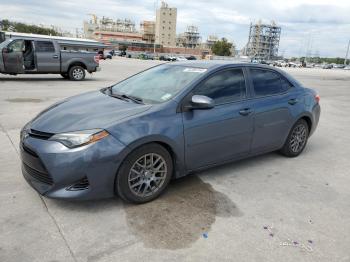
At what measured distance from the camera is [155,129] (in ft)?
11.7

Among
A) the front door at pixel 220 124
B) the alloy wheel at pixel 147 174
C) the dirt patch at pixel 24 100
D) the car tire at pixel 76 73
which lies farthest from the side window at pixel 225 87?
the car tire at pixel 76 73

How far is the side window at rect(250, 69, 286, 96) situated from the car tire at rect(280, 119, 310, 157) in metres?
0.69

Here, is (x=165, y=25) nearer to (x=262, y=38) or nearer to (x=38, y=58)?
(x=262, y=38)

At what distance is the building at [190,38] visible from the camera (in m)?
151

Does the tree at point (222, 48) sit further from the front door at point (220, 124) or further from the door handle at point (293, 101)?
the front door at point (220, 124)

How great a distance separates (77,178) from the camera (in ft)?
10.7

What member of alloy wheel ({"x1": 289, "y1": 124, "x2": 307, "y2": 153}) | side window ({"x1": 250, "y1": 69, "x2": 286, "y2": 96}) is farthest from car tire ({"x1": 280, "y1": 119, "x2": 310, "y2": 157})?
side window ({"x1": 250, "y1": 69, "x2": 286, "y2": 96})

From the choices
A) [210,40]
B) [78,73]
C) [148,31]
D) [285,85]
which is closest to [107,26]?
[148,31]

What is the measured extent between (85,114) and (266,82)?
2.71 metres

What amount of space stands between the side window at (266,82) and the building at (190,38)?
148 m

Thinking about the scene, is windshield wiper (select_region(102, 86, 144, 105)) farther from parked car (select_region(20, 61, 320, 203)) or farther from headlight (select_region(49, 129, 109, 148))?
headlight (select_region(49, 129, 109, 148))

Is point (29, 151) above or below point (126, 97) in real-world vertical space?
below

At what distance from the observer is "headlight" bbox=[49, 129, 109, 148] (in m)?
3.28

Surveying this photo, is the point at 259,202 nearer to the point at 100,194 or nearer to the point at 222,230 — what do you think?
the point at 222,230
